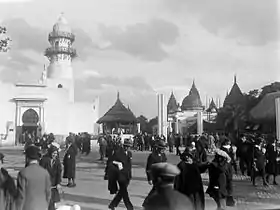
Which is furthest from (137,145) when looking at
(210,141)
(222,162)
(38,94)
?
(222,162)

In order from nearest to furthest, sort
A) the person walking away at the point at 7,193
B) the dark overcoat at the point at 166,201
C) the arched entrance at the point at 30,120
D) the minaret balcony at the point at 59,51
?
1. the dark overcoat at the point at 166,201
2. the person walking away at the point at 7,193
3. the arched entrance at the point at 30,120
4. the minaret balcony at the point at 59,51

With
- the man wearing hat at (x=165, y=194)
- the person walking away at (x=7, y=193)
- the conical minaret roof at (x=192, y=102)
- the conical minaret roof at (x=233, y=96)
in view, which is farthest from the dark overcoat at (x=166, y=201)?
the conical minaret roof at (x=192, y=102)

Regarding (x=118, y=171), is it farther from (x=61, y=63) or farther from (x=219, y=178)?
(x=61, y=63)

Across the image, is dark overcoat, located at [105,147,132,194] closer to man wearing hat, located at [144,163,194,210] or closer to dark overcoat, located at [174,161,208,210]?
dark overcoat, located at [174,161,208,210]

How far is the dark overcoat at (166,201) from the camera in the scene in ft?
7.07

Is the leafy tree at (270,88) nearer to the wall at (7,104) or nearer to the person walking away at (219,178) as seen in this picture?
the wall at (7,104)

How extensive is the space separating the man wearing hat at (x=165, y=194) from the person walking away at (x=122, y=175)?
7.70 feet

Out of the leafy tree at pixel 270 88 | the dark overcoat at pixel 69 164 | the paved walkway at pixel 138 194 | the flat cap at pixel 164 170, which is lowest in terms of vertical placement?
the paved walkway at pixel 138 194

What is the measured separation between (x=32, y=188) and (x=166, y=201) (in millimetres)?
1388

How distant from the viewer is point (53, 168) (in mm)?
4566

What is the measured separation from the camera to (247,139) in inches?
315

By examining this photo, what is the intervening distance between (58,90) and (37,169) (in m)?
24.3

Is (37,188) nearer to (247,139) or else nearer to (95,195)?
(95,195)

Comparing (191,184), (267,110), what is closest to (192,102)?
(267,110)
